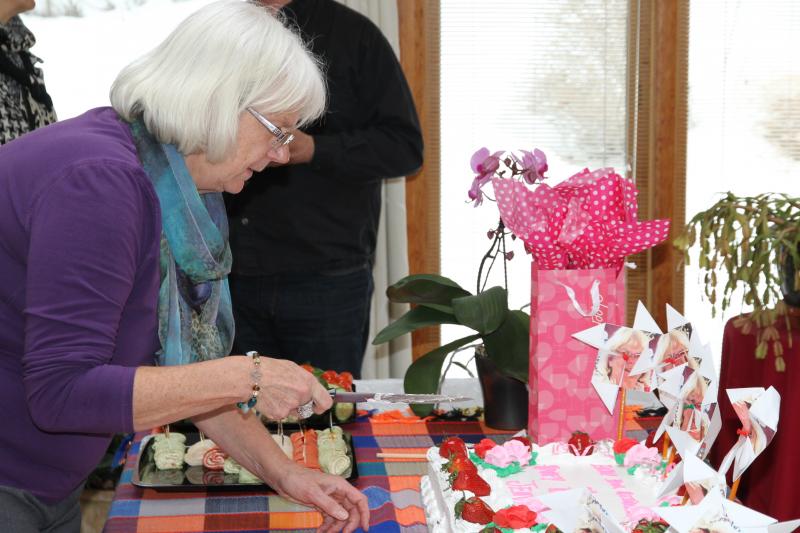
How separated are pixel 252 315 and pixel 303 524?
3.85 feet

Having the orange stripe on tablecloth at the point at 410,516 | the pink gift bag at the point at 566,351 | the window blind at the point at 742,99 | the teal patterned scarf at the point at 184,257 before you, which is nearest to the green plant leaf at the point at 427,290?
the pink gift bag at the point at 566,351

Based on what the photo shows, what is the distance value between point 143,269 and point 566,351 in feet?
2.10

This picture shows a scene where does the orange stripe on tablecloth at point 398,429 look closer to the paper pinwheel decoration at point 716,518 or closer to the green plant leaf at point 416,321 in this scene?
the green plant leaf at point 416,321

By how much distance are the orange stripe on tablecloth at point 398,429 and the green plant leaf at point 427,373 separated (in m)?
0.04

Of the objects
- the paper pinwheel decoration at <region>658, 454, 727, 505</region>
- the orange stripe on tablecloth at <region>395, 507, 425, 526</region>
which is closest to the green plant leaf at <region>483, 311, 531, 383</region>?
the orange stripe on tablecloth at <region>395, 507, 425, 526</region>

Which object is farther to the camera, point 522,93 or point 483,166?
point 522,93

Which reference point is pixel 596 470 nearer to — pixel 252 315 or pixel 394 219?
pixel 252 315

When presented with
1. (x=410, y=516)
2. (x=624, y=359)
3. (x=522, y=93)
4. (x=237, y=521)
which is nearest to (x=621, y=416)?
(x=624, y=359)

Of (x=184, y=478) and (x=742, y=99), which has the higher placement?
(x=742, y=99)

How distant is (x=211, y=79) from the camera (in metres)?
1.12

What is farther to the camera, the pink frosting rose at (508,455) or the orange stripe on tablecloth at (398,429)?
the orange stripe on tablecloth at (398,429)

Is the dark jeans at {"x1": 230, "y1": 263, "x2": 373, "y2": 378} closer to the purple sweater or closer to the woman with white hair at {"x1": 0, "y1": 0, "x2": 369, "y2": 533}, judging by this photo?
the woman with white hair at {"x1": 0, "y1": 0, "x2": 369, "y2": 533}

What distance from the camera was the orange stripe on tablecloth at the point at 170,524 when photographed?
3.86ft

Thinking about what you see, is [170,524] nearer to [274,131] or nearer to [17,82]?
[274,131]
